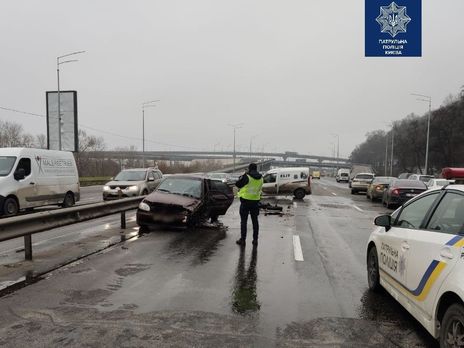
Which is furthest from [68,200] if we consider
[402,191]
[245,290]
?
[402,191]

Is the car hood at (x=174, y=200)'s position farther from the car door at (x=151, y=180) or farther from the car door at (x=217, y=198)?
the car door at (x=151, y=180)

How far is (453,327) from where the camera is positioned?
3.48 m

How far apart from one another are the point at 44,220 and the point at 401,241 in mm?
6010

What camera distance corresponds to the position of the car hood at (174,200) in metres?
11.0

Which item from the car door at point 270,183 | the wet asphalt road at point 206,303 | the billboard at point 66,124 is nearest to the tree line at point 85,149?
the billboard at point 66,124

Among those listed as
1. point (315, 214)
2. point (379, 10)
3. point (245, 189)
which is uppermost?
point (379, 10)

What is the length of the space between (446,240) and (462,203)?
0.46m

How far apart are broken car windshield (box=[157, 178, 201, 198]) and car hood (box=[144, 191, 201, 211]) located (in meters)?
0.32

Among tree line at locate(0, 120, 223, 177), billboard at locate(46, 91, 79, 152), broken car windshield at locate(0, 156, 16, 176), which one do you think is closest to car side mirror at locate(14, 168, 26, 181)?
broken car windshield at locate(0, 156, 16, 176)

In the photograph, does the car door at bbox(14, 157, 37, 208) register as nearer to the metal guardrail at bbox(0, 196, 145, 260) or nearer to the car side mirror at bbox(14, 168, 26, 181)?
the car side mirror at bbox(14, 168, 26, 181)

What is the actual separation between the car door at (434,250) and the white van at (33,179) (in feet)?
41.4

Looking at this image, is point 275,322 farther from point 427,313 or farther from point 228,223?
point 228,223

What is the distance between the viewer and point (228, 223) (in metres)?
13.8

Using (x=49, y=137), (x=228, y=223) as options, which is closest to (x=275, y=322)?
(x=228, y=223)
